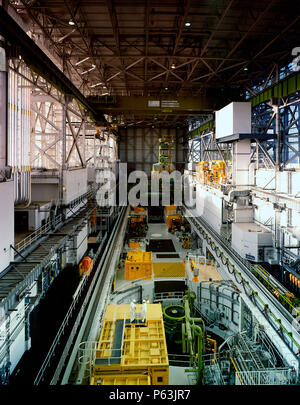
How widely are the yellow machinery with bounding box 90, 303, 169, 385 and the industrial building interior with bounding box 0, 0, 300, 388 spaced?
5cm

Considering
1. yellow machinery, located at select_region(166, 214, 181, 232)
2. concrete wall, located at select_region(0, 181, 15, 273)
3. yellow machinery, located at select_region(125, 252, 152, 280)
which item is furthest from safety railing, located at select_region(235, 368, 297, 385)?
yellow machinery, located at select_region(166, 214, 181, 232)

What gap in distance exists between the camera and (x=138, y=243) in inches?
992

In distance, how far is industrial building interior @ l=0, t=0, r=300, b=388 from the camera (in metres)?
8.80

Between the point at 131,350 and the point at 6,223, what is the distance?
16.6 ft

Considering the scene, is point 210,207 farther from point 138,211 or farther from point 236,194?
point 138,211

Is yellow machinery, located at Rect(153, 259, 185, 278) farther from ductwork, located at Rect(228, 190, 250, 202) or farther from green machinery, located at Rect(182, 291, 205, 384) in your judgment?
ductwork, located at Rect(228, 190, 250, 202)

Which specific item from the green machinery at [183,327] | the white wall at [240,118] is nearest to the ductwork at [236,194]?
the white wall at [240,118]

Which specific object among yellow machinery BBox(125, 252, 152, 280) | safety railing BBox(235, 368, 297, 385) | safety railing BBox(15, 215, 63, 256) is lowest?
safety railing BBox(235, 368, 297, 385)

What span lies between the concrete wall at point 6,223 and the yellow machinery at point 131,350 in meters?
3.65

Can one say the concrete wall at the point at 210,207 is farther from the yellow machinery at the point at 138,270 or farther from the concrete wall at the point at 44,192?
the concrete wall at the point at 44,192

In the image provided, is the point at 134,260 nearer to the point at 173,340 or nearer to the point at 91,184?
the point at 173,340

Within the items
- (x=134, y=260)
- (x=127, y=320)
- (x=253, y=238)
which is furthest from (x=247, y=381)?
(x=134, y=260)

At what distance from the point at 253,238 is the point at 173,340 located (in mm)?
6247
